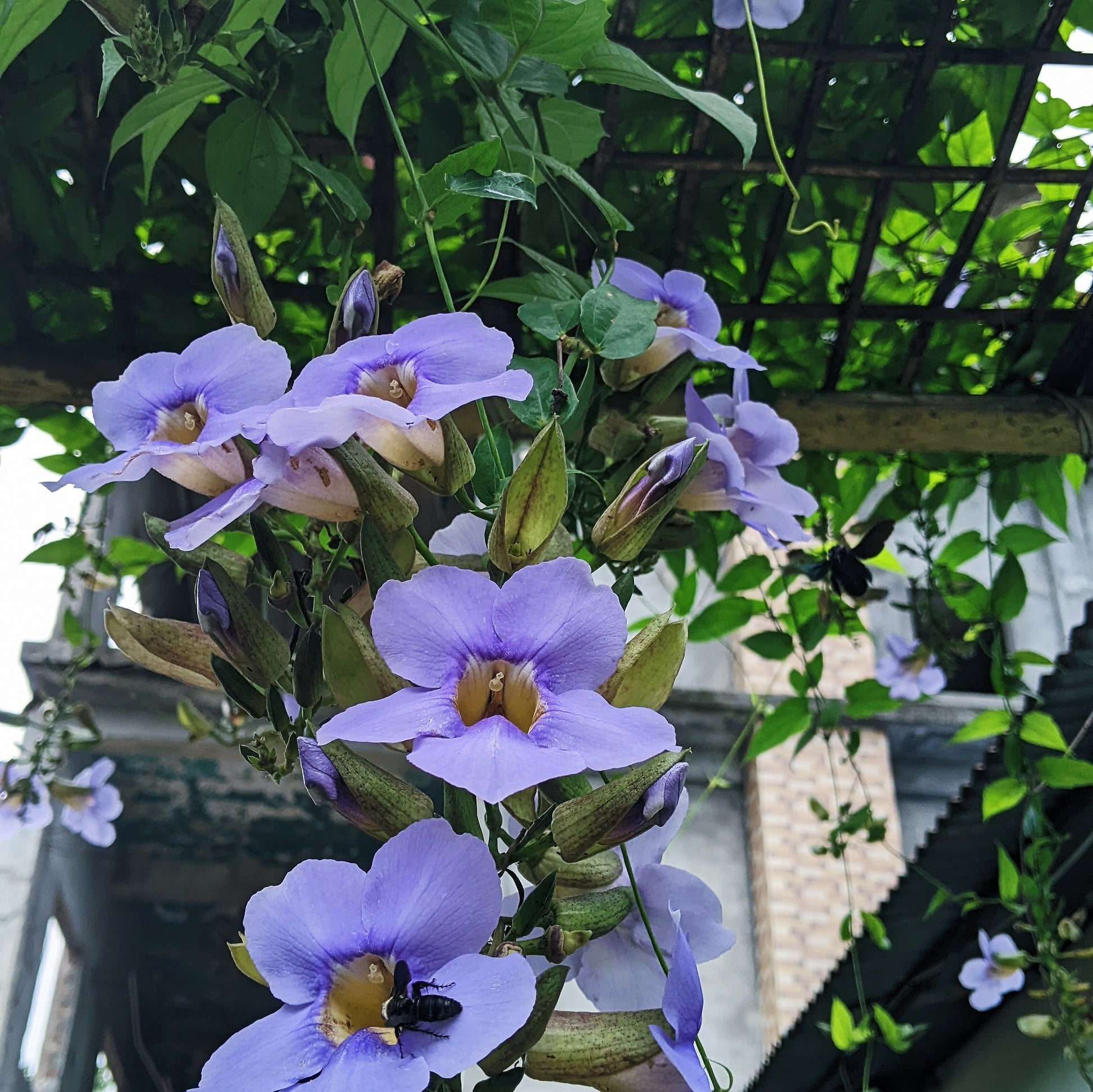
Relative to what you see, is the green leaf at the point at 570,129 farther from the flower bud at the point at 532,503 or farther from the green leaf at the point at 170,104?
the flower bud at the point at 532,503

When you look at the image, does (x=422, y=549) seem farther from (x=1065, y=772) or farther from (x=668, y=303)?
(x=1065, y=772)

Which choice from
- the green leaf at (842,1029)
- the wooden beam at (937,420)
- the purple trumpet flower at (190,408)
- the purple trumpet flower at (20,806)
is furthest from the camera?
the green leaf at (842,1029)

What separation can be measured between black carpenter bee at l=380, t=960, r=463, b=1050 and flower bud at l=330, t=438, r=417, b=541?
0.47 ft

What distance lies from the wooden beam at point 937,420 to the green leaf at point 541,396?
14.2 inches

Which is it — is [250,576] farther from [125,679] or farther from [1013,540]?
[125,679]

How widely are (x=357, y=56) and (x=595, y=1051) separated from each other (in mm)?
495

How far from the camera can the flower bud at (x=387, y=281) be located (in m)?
0.39

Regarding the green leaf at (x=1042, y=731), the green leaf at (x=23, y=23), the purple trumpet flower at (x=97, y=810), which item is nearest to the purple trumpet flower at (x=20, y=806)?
the purple trumpet flower at (x=97, y=810)

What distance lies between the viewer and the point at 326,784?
28cm

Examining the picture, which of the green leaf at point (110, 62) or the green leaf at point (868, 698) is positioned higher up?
the green leaf at point (110, 62)

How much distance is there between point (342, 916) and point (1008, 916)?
4.24ft

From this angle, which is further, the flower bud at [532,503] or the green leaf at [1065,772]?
the green leaf at [1065,772]

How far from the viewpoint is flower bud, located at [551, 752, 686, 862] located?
280 mm

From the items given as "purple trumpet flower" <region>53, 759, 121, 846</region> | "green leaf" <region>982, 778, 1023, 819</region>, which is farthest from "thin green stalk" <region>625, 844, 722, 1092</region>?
"purple trumpet flower" <region>53, 759, 121, 846</region>
